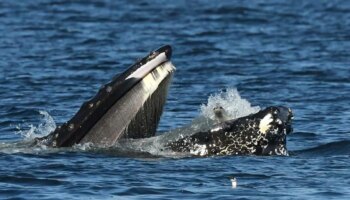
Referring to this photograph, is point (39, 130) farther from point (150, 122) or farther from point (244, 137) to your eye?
point (244, 137)

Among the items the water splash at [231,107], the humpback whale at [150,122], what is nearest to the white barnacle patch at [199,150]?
the humpback whale at [150,122]

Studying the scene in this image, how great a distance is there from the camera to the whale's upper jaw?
1412 cm

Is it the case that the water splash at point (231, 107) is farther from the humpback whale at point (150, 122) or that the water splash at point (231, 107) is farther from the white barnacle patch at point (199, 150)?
the white barnacle patch at point (199, 150)

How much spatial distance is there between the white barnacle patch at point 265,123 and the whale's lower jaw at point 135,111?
1.06 meters

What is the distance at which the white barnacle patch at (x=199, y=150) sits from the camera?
14461mm

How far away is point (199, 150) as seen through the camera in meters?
14.5

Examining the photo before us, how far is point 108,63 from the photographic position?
25828 millimetres

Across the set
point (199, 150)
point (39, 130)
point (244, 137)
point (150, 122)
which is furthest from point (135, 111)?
point (39, 130)

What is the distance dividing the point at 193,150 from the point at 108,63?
37.7ft

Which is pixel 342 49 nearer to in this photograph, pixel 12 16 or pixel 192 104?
pixel 192 104

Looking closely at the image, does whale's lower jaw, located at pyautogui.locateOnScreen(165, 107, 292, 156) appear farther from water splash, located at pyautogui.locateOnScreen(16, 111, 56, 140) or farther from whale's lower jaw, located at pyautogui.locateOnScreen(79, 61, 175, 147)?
water splash, located at pyautogui.locateOnScreen(16, 111, 56, 140)

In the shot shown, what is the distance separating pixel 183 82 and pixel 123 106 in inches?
346

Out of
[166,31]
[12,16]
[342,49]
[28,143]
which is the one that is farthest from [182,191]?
[12,16]

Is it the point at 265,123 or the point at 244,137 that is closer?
the point at 265,123
